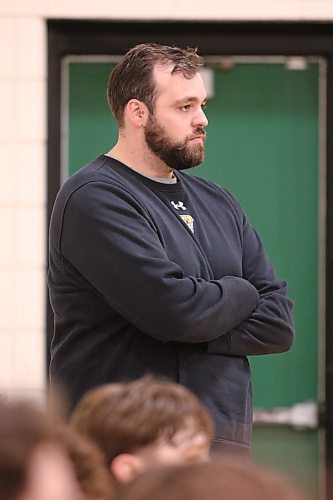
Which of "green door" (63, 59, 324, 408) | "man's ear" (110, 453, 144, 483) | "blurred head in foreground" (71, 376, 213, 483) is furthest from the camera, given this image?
"green door" (63, 59, 324, 408)

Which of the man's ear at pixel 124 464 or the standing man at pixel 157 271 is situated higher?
the standing man at pixel 157 271

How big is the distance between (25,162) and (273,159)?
1018 millimetres

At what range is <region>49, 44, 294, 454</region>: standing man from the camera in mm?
2279

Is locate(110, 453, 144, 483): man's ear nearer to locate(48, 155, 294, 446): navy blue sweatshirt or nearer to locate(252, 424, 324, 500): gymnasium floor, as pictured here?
locate(48, 155, 294, 446): navy blue sweatshirt

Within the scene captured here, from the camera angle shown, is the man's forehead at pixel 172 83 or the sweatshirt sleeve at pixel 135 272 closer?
the sweatshirt sleeve at pixel 135 272

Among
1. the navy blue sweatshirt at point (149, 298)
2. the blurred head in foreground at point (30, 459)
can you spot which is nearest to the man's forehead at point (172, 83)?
the navy blue sweatshirt at point (149, 298)

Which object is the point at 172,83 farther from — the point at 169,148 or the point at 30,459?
the point at 30,459

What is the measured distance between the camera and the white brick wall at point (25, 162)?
3990 millimetres

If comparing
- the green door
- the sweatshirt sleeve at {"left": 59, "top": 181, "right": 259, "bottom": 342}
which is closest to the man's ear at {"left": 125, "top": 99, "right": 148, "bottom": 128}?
the sweatshirt sleeve at {"left": 59, "top": 181, "right": 259, "bottom": 342}

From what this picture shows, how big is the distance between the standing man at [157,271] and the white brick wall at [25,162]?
4.88ft

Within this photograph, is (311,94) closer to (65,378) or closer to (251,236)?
(251,236)

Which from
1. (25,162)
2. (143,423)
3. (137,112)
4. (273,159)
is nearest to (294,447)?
(273,159)

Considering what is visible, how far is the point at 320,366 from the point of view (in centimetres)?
421

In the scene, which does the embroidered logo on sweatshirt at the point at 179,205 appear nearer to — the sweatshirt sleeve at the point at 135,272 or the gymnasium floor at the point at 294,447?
the sweatshirt sleeve at the point at 135,272
